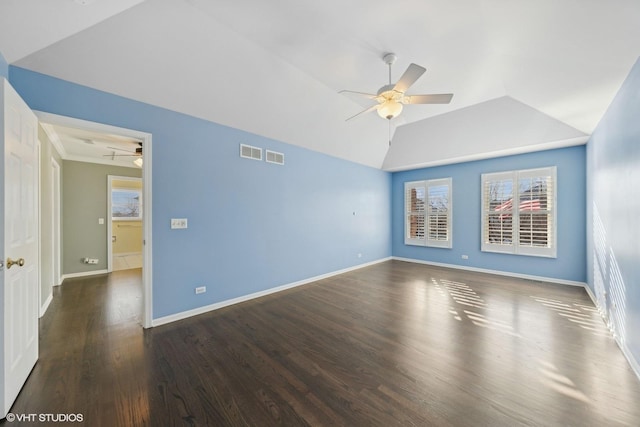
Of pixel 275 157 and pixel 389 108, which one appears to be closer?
pixel 389 108

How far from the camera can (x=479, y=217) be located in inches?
215

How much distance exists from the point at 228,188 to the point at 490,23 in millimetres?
3560

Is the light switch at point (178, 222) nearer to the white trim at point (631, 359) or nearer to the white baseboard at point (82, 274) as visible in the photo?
the white baseboard at point (82, 274)

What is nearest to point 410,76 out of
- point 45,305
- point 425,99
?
point 425,99

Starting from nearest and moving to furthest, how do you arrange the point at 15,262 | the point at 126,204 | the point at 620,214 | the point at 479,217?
the point at 15,262 < the point at 620,214 < the point at 479,217 < the point at 126,204

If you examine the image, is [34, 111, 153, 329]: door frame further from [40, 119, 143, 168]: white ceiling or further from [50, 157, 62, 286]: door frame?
[50, 157, 62, 286]: door frame

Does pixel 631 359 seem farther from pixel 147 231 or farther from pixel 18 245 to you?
pixel 18 245

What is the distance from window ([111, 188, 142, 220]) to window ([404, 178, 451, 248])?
28.2 ft

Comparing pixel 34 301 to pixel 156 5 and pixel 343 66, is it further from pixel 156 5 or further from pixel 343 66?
pixel 343 66

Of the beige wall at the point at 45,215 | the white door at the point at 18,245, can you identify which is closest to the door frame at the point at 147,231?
the white door at the point at 18,245

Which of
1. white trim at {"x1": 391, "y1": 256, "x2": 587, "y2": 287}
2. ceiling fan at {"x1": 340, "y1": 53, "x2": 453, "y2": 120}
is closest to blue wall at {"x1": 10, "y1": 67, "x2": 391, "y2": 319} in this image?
ceiling fan at {"x1": 340, "y1": 53, "x2": 453, "y2": 120}

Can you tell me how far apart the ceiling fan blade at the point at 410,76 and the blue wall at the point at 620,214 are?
181 centimetres

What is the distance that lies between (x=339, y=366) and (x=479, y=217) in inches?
200

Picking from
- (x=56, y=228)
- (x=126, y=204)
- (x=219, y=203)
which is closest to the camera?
(x=219, y=203)
